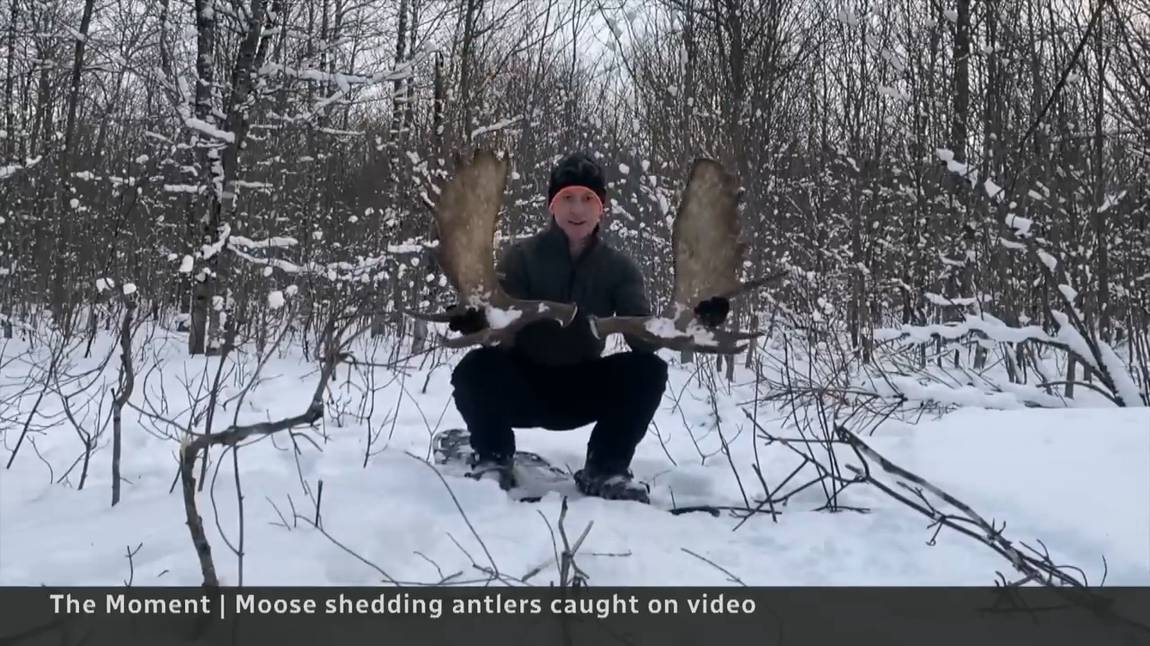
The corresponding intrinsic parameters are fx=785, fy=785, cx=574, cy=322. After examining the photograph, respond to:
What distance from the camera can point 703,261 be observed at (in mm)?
2193

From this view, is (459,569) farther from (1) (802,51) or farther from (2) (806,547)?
(1) (802,51)

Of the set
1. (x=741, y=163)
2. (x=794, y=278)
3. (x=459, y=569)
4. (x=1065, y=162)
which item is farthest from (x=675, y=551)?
(x=794, y=278)

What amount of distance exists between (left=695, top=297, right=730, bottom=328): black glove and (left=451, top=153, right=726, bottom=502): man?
43cm

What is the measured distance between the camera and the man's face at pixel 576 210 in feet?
9.28

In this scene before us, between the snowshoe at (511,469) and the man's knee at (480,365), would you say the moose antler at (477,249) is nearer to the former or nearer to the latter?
the man's knee at (480,365)

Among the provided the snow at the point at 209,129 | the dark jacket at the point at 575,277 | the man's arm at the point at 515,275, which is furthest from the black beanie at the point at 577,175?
the snow at the point at 209,129

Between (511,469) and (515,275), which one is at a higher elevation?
(515,275)

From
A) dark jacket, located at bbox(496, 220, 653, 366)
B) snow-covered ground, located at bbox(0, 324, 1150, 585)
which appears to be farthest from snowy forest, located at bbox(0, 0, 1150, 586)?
dark jacket, located at bbox(496, 220, 653, 366)
